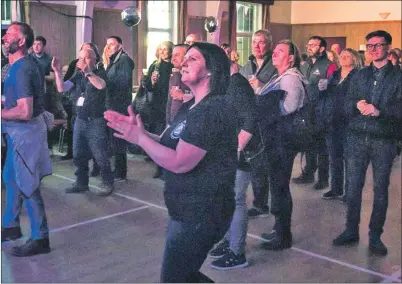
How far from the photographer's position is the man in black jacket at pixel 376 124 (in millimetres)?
3273

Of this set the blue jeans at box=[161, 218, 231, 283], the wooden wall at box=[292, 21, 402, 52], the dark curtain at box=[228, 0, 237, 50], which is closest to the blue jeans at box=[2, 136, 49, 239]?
the blue jeans at box=[161, 218, 231, 283]

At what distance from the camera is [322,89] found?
5039mm

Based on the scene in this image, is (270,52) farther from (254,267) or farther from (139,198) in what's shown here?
(139,198)

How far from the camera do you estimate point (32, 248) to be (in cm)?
329

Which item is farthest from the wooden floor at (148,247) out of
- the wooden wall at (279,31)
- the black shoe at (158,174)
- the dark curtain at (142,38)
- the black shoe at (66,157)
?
the wooden wall at (279,31)

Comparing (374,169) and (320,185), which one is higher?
(374,169)

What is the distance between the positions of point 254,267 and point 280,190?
1.68 ft

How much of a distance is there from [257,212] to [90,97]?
69.7 inches

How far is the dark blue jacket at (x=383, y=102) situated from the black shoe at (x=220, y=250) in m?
1.10

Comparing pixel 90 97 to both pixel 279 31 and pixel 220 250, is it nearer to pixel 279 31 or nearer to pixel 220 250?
pixel 220 250

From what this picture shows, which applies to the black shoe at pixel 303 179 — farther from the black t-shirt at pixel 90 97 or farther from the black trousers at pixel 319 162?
the black t-shirt at pixel 90 97

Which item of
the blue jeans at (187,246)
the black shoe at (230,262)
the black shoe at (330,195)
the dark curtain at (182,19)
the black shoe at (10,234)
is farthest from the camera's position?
the dark curtain at (182,19)

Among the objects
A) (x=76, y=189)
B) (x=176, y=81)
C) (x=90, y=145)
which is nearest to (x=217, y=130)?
(x=176, y=81)

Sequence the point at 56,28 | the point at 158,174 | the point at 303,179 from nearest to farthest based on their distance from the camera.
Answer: the point at 303,179, the point at 158,174, the point at 56,28
